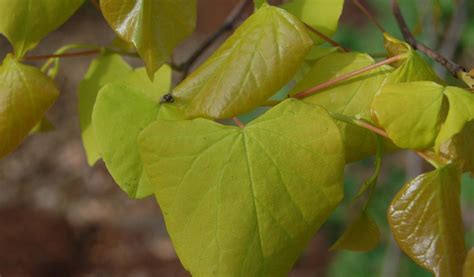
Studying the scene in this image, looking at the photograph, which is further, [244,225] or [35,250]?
[35,250]

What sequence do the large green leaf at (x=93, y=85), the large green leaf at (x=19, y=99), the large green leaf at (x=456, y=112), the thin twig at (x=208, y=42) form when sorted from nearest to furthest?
1. the large green leaf at (x=456, y=112)
2. the large green leaf at (x=19, y=99)
3. the large green leaf at (x=93, y=85)
4. the thin twig at (x=208, y=42)

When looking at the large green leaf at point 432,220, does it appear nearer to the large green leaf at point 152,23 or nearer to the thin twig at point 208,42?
the large green leaf at point 152,23

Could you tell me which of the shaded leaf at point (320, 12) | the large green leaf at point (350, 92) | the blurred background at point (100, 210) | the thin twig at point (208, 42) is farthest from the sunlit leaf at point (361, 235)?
the blurred background at point (100, 210)

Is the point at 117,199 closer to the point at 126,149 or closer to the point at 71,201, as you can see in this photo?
the point at 71,201

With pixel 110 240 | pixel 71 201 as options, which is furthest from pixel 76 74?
pixel 110 240

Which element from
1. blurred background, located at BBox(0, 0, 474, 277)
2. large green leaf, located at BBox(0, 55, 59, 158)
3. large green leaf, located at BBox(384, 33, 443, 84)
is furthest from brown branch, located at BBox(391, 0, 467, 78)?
blurred background, located at BBox(0, 0, 474, 277)

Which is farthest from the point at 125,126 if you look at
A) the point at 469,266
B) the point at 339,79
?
the point at 469,266
